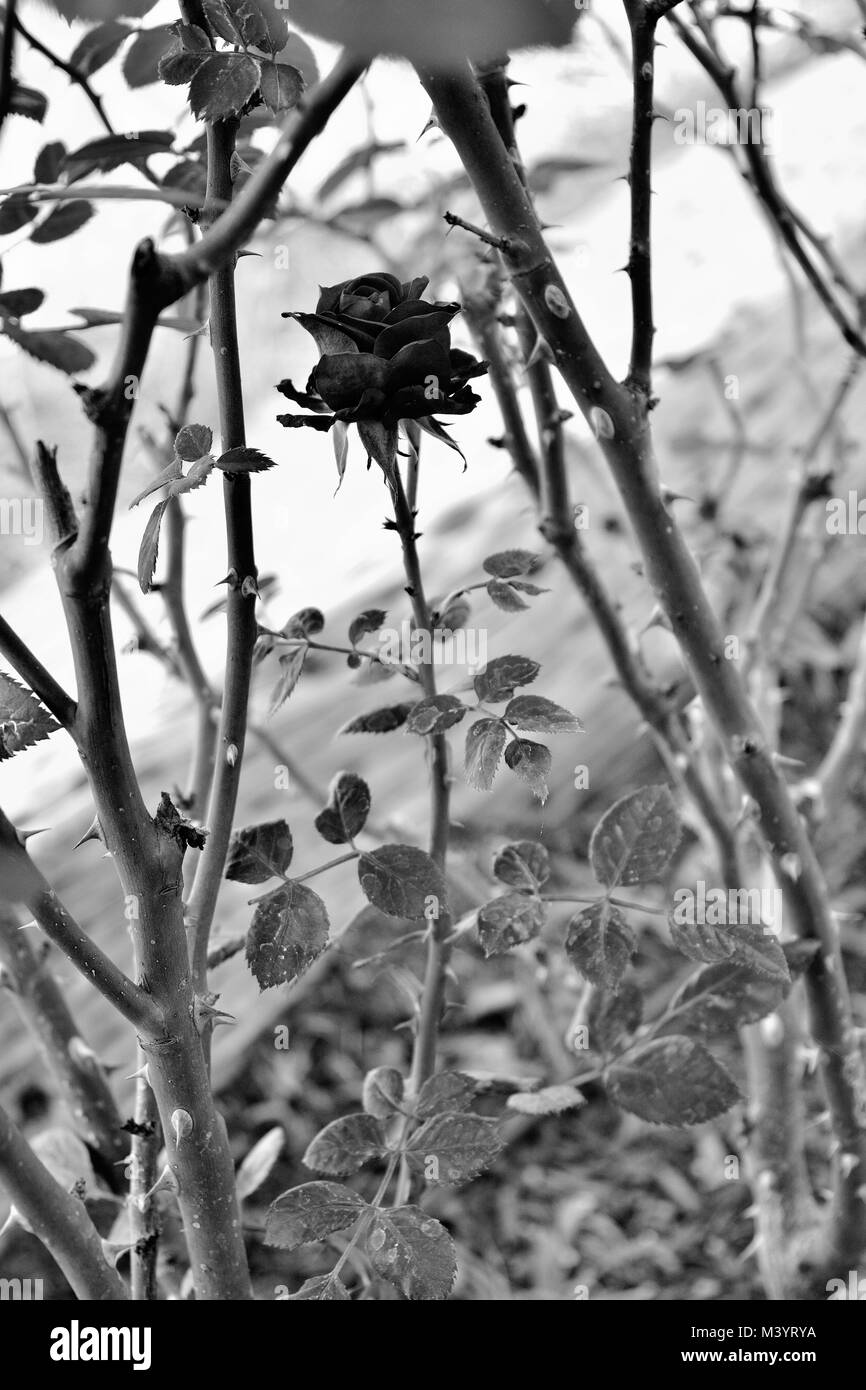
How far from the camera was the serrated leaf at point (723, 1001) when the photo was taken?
→ 0.52 metres

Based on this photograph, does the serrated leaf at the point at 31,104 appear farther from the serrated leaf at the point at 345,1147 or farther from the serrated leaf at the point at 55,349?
the serrated leaf at the point at 345,1147


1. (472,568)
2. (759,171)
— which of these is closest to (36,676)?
(759,171)

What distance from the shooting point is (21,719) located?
1.10 ft

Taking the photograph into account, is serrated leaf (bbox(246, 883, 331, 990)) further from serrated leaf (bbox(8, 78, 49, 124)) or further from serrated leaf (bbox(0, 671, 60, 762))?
serrated leaf (bbox(8, 78, 49, 124))

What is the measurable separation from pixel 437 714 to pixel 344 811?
0.09m

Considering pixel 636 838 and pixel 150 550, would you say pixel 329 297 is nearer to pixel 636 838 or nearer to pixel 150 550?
pixel 150 550

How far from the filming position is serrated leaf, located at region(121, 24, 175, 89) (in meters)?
0.48

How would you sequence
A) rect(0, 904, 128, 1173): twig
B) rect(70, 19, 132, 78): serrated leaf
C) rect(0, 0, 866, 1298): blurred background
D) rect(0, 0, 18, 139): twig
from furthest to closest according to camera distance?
rect(0, 0, 866, 1298): blurred background → rect(0, 904, 128, 1173): twig → rect(70, 19, 132, 78): serrated leaf → rect(0, 0, 18, 139): twig

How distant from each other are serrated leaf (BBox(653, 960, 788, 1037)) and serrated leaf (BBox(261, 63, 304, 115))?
40 cm

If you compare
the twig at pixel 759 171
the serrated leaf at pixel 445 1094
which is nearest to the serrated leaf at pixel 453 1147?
the serrated leaf at pixel 445 1094

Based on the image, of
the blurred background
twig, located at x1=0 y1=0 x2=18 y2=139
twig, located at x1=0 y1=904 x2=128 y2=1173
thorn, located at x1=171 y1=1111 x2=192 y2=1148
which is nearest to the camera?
twig, located at x1=0 y1=0 x2=18 y2=139

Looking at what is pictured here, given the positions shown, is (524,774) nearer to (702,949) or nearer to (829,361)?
(702,949)

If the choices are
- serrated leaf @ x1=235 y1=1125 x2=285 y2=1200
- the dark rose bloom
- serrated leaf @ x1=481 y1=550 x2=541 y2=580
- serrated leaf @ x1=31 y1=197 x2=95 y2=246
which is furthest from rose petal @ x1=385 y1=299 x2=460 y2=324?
serrated leaf @ x1=235 y1=1125 x2=285 y2=1200

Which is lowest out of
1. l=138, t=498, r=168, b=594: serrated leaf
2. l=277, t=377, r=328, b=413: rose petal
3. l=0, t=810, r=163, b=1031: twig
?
l=0, t=810, r=163, b=1031: twig
